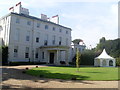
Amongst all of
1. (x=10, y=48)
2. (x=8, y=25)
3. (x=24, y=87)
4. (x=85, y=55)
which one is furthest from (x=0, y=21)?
(x=24, y=87)

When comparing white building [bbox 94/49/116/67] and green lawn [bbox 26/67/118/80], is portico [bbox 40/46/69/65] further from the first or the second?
green lawn [bbox 26/67/118/80]

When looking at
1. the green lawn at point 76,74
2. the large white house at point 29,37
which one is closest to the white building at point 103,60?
the large white house at point 29,37

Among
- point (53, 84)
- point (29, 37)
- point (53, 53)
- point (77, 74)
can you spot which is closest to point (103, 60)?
point (53, 53)

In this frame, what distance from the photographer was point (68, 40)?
44594 millimetres

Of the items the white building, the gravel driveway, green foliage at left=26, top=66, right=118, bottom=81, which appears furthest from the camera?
the white building

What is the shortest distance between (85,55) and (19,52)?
18.2 m

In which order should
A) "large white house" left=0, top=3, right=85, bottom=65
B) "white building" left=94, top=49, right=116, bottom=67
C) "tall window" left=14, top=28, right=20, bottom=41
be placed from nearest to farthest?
"large white house" left=0, top=3, right=85, bottom=65 → "tall window" left=14, top=28, right=20, bottom=41 → "white building" left=94, top=49, right=116, bottom=67

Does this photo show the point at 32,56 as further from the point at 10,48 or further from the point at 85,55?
the point at 85,55

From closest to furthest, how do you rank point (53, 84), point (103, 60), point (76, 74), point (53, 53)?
point (53, 84)
point (76, 74)
point (103, 60)
point (53, 53)

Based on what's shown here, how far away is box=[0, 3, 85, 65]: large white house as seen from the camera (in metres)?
31.7

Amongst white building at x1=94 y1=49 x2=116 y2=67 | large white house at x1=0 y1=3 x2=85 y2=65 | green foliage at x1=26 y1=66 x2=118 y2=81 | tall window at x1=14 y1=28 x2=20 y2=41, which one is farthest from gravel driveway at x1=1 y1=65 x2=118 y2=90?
white building at x1=94 y1=49 x2=116 y2=67

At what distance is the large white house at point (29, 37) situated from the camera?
31672 millimetres

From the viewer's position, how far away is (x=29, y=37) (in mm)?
34906

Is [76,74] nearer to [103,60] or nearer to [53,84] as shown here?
[53,84]
